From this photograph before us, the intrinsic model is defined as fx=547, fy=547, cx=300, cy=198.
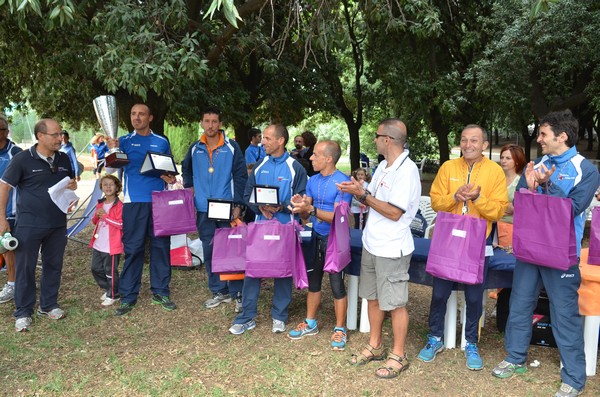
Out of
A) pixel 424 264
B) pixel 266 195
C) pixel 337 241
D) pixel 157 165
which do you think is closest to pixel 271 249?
pixel 266 195

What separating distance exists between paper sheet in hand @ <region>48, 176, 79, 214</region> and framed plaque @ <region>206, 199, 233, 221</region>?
134 cm

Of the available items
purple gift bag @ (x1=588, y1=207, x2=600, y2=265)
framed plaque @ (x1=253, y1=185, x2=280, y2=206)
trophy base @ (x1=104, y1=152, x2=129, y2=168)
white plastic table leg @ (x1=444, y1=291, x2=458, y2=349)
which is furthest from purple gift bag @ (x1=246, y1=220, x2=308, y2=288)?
purple gift bag @ (x1=588, y1=207, x2=600, y2=265)

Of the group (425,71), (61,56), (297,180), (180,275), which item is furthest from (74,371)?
(425,71)

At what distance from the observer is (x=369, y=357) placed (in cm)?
441

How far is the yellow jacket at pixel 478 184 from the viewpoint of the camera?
13.5 ft

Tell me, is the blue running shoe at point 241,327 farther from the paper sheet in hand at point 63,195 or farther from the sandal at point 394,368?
the paper sheet in hand at point 63,195

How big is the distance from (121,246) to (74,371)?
181 cm

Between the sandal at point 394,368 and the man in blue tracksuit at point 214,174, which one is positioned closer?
the sandal at point 394,368

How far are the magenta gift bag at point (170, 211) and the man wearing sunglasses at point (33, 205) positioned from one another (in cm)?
83

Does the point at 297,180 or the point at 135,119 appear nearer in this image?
the point at 297,180

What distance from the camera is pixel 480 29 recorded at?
13.8 meters

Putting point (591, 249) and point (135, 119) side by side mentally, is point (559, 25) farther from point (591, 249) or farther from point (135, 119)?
point (135, 119)

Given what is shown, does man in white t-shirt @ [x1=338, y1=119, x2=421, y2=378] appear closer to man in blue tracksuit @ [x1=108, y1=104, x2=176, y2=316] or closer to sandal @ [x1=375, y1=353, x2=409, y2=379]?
sandal @ [x1=375, y1=353, x2=409, y2=379]

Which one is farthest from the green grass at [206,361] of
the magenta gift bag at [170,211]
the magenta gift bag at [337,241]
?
the magenta gift bag at [170,211]
